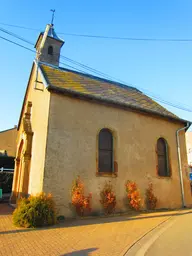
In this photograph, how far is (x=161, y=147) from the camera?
12461mm

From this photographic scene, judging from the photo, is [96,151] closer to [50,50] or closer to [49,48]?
[50,50]

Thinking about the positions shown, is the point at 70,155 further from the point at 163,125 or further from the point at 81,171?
the point at 163,125

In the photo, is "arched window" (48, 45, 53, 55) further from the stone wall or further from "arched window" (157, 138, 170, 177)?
"arched window" (157, 138, 170, 177)

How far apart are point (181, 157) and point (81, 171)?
7.07 metres

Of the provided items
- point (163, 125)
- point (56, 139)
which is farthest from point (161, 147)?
point (56, 139)

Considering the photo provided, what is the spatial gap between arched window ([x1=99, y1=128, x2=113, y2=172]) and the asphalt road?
3717 millimetres

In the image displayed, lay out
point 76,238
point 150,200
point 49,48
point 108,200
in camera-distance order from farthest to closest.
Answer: point 49,48
point 150,200
point 108,200
point 76,238

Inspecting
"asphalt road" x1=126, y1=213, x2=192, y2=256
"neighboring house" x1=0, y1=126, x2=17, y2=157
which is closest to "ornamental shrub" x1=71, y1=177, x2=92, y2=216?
"asphalt road" x1=126, y1=213, x2=192, y2=256

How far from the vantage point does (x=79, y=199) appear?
8.50 metres

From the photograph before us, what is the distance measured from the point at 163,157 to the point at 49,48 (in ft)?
36.3

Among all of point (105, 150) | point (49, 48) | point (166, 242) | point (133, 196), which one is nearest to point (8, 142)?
point (49, 48)

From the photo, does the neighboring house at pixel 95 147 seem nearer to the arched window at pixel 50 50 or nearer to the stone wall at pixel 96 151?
the stone wall at pixel 96 151

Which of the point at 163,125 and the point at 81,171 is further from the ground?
the point at 163,125

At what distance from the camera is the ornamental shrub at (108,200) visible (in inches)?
362
